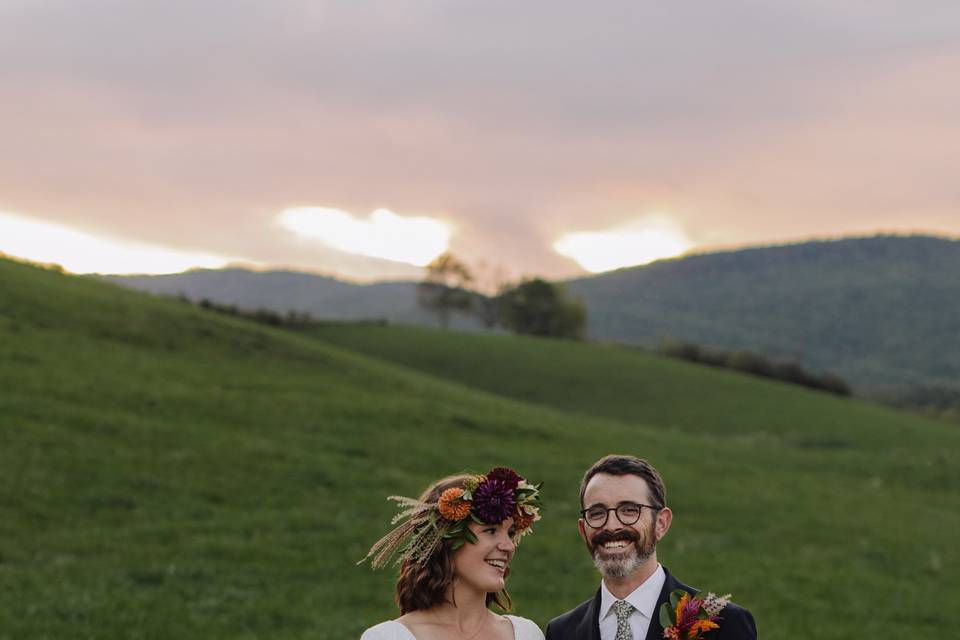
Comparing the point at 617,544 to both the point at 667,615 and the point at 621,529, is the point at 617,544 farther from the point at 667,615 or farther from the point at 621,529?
the point at 667,615

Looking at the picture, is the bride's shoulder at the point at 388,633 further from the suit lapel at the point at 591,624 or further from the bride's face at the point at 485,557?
the suit lapel at the point at 591,624

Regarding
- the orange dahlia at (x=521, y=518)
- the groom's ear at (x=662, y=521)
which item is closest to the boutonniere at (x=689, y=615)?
the groom's ear at (x=662, y=521)

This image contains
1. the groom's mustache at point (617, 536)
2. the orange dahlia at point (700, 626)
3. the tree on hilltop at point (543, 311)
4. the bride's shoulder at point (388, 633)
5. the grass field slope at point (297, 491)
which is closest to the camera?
the orange dahlia at point (700, 626)

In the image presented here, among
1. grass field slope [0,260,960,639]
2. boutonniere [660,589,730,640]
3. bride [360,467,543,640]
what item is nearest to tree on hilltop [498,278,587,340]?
grass field slope [0,260,960,639]

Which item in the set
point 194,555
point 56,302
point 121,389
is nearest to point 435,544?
point 194,555

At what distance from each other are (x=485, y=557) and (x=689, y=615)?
1.05 metres

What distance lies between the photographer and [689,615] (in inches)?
196

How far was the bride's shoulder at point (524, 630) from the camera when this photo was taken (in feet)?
18.3

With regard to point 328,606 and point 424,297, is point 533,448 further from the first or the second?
point 424,297

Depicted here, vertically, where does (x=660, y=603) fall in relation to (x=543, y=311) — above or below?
below

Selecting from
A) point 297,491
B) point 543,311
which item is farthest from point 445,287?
point 297,491

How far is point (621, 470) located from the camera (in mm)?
5129

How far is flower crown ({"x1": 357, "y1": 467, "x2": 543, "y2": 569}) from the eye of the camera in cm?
530

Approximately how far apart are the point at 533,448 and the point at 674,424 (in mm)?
28274
